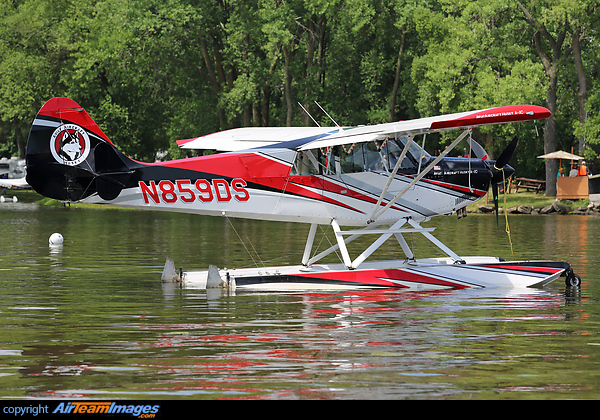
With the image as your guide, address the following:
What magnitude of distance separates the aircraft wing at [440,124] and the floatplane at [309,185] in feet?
0.10

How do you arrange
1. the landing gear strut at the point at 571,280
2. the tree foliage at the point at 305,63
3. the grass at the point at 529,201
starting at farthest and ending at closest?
the tree foliage at the point at 305,63
the grass at the point at 529,201
the landing gear strut at the point at 571,280

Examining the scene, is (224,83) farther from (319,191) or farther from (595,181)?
(319,191)

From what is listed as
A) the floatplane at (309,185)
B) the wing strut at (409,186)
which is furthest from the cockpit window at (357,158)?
the wing strut at (409,186)

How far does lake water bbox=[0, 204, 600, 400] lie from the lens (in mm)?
6105

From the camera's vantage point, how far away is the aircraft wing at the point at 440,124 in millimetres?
10898

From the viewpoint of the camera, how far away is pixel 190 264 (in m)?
16.0

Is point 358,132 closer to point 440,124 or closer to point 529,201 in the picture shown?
point 440,124

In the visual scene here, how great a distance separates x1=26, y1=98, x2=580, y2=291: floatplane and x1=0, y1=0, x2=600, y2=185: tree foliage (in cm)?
2707

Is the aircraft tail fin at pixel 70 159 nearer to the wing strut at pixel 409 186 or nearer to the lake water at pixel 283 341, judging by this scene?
the lake water at pixel 283 341

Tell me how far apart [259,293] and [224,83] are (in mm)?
38093

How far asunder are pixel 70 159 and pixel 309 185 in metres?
4.02

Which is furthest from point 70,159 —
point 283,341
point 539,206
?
point 539,206

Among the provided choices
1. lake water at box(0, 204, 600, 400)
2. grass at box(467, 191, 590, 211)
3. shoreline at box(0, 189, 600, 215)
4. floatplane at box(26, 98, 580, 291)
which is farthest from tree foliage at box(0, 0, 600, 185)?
lake water at box(0, 204, 600, 400)
